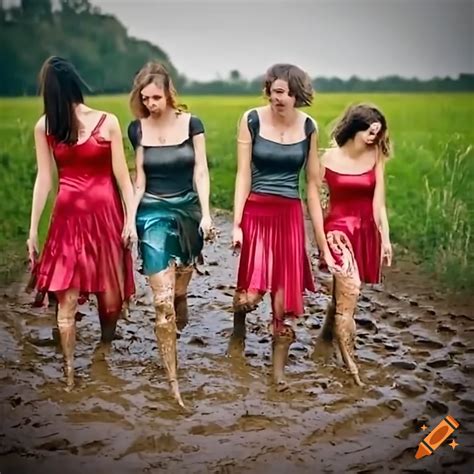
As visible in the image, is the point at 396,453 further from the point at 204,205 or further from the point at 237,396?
the point at 204,205

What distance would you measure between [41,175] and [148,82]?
0.29m

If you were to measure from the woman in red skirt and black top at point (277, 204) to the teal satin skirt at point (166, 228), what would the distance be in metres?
0.09

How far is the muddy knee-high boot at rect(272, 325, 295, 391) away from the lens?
69.2 inches

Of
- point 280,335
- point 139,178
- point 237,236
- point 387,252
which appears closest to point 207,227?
point 237,236

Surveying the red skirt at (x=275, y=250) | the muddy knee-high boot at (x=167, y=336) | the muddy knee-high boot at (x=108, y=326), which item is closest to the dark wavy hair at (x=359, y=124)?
the red skirt at (x=275, y=250)

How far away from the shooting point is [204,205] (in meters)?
1.71

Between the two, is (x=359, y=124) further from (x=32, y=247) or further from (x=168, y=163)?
(x=32, y=247)

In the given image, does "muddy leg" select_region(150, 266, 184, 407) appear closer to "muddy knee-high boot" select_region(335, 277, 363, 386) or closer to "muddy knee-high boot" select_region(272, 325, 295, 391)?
"muddy knee-high boot" select_region(272, 325, 295, 391)

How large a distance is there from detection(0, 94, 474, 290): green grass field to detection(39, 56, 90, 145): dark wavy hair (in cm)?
4

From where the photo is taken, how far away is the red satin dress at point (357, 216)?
5.75 ft

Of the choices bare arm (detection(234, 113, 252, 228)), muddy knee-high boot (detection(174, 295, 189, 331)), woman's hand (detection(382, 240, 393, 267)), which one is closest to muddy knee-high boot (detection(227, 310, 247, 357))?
muddy knee-high boot (detection(174, 295, 189, 331))

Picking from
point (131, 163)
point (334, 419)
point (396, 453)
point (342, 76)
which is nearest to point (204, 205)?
point (131, 163)

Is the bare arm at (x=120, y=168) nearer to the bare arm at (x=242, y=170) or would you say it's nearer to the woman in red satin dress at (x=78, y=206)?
the woman in red satin dress at (x=78, y=206)

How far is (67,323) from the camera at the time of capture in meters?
1.75
